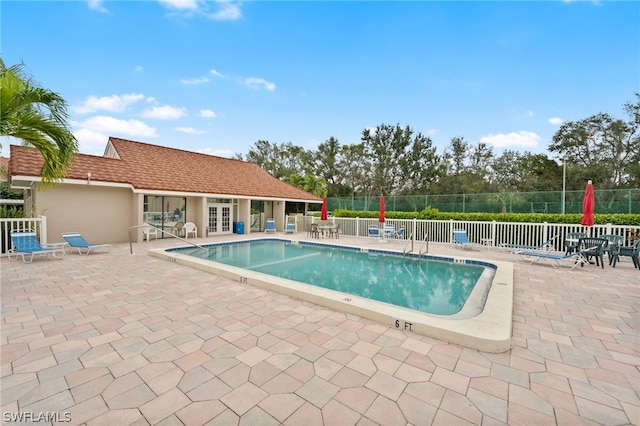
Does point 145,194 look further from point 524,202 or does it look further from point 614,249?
point 524,202

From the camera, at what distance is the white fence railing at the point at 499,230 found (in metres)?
10.8

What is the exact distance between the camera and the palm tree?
4.74m

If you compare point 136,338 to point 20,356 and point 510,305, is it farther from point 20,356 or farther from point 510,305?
point 510,305

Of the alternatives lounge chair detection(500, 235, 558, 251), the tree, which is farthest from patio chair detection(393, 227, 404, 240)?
the tree

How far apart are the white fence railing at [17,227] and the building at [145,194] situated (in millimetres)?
1587

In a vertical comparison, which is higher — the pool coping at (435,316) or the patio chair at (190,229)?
the patio chair at (190,229)

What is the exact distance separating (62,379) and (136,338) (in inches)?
34.4

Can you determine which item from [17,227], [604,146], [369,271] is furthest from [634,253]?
[604,146]

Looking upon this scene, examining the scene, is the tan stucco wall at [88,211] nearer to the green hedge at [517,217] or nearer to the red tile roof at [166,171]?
the red tile roof at [166,171]

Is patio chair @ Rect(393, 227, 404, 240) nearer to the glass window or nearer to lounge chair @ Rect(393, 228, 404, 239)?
lounge chair @ Rect(393, 228, 404, 239)

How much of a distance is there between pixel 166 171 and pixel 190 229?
380 cm

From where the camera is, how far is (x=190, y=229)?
14.9 m

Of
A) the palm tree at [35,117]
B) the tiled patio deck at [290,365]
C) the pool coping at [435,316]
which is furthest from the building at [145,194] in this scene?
the pool coping at [435,316]

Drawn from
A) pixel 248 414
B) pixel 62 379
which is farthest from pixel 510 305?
pixel 62 379
